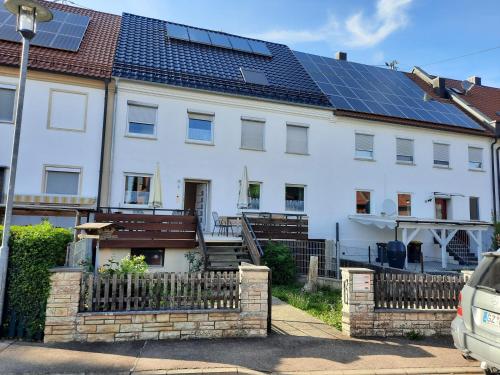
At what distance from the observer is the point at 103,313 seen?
5828 mm

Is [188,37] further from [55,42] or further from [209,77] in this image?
[55,42]

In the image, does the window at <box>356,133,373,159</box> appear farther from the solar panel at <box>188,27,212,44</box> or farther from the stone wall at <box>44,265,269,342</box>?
the stone wall at <box>44,265,269,342</box>

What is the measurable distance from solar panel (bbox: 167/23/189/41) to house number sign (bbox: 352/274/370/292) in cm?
1544

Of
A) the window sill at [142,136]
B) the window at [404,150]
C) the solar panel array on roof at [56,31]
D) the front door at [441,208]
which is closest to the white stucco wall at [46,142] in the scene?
the window sill at [142,136]

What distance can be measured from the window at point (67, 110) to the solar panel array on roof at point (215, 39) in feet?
21.2

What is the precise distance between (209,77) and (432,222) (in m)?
11.2

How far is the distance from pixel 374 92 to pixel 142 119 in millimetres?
12782

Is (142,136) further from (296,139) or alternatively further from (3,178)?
(296,139)

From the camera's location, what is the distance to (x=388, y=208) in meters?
17.2

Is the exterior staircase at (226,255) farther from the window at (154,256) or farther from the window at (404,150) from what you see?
the window at (404,150)

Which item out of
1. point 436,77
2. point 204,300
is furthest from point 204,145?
point 436,77

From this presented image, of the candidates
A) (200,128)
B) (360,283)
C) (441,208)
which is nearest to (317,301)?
(360,283)

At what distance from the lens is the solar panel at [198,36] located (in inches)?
729

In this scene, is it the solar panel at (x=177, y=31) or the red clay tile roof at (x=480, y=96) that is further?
the red clay tile roof at (x=480, y=96)
